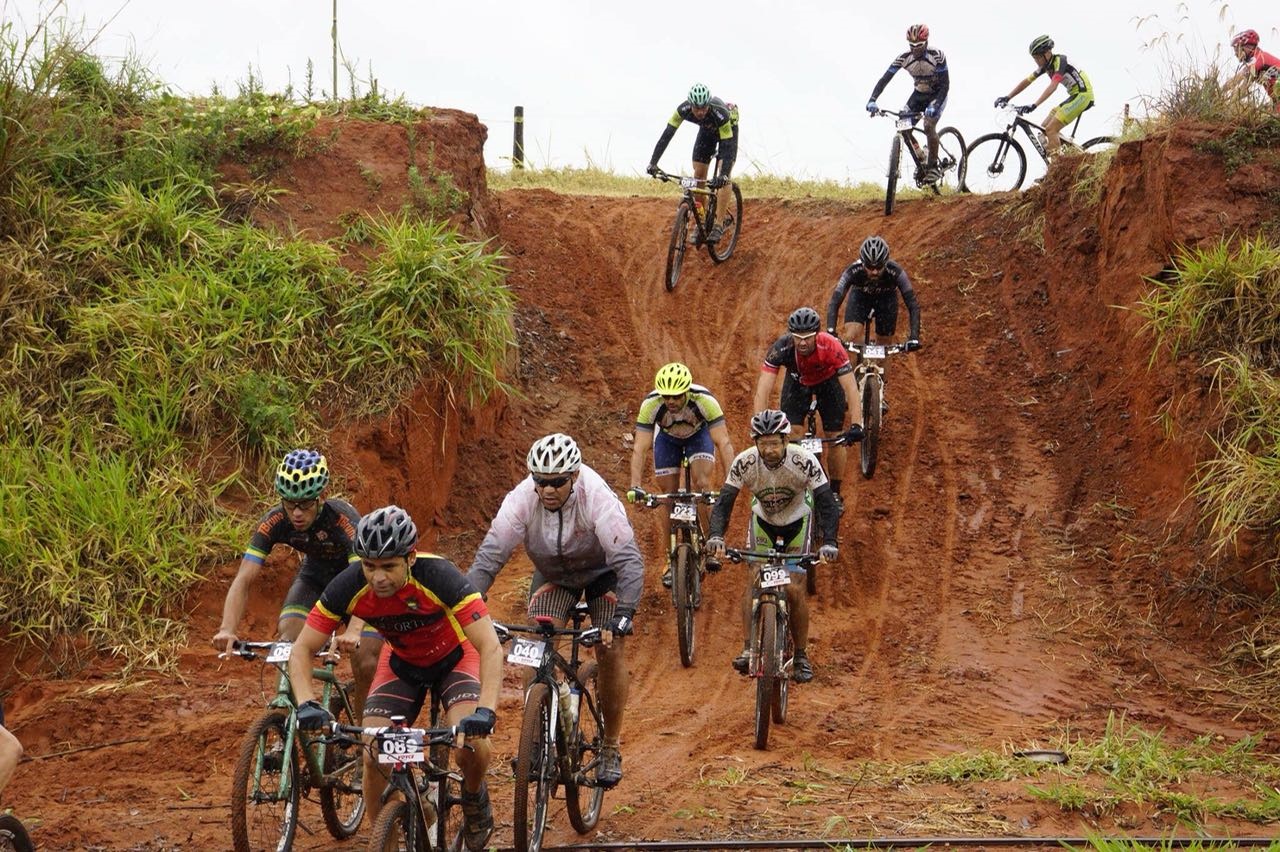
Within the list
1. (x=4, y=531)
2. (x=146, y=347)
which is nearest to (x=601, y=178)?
(x=146, y=347)

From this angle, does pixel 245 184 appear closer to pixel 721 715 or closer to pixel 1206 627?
pixel 721 715

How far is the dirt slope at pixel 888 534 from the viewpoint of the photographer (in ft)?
26.9

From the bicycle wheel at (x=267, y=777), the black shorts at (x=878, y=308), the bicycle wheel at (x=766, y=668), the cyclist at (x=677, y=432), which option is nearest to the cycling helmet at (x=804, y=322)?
the cyclist at (x=677, y=432)

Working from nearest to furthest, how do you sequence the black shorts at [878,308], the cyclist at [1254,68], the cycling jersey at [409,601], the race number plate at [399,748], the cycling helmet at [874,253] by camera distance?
the race number plate at [399,748] → the cycling jersey at [409,601] → the cycling helmet at [874,253] → the black shorts at [878,308] → the cyclist at [1254,68]

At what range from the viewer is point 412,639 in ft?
21.1

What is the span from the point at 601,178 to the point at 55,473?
559 inches

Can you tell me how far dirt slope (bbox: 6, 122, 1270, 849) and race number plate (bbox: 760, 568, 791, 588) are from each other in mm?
1071

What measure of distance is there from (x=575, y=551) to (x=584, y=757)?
117 centimetres

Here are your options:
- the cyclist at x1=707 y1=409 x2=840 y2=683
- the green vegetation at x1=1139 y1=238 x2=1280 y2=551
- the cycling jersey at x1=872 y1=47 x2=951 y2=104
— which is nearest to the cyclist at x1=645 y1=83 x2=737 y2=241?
the cycling jersey at x1=872 y1=47 x2=951 y2=104

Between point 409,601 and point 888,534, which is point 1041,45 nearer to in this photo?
point 888,534

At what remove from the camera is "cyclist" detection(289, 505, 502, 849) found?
19.8 feet

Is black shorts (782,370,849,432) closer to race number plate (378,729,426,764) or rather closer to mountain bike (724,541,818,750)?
mountain bike (724,541,818,750)

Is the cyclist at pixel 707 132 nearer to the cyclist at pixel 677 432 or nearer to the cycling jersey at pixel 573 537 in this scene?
the cyclist at pixel 677 432

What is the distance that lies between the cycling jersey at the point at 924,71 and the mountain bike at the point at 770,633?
10.3 metres
